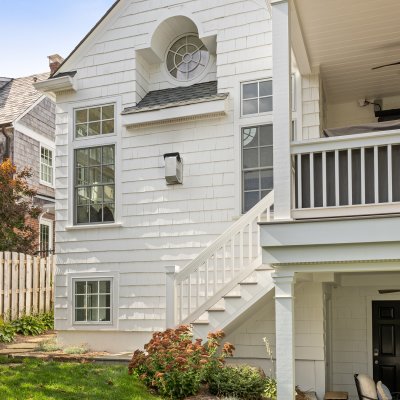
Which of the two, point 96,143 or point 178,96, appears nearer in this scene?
point 178,96

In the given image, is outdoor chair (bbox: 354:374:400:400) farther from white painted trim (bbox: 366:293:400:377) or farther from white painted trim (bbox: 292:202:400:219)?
white painted trim (bbox: 292:202:400:219)

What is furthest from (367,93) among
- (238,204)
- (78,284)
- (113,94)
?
(78,284)

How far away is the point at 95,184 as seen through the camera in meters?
10.9

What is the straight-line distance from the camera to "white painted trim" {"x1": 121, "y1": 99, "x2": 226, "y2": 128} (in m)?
9.75

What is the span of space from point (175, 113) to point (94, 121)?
1881mm

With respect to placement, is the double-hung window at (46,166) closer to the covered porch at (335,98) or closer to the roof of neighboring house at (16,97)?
the roof of neighboring house at (16,97)

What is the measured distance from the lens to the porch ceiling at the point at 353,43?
7262 millimetres

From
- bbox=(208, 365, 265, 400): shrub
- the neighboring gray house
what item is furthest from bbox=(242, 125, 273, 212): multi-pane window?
the neighboring gray house

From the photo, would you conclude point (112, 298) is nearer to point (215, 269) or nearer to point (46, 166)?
point (215, 269)

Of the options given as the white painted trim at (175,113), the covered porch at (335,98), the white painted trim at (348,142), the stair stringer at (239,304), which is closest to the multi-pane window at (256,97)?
the white painted trim at (175,113)

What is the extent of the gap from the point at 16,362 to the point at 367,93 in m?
7.50

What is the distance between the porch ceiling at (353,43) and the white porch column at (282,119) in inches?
41.6

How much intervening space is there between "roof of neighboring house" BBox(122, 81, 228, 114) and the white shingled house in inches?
1.8

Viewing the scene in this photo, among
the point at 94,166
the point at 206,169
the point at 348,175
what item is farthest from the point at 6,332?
the point at 348,175
